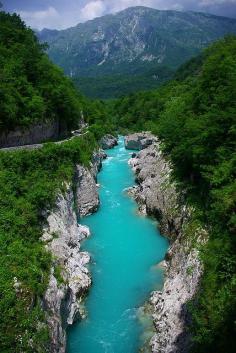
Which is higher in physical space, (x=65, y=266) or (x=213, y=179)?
(x=213, y=179)

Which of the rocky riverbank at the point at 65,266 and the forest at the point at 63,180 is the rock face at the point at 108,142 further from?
the rocky riverbank at the point at 65,266

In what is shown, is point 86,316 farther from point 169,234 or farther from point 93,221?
point 93,221

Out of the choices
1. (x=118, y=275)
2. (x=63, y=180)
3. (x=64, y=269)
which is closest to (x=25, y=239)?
(x=64, y=269)

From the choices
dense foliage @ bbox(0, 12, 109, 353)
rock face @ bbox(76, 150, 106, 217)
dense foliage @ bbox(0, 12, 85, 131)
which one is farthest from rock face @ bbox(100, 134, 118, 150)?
rock face @ bbox(76, 150, 106, 217)

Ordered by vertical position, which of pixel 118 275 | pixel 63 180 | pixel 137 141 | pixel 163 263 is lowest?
pixel 137 141

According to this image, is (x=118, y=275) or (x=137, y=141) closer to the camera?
(x=118, y=275)

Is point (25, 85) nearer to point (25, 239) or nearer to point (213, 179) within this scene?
point (25, 239)

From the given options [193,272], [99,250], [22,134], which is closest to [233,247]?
[193,272]
